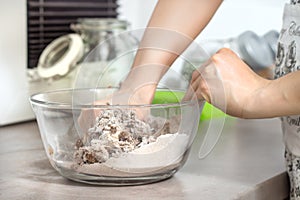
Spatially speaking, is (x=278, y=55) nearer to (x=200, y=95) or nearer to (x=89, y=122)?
(x=200, y=95)

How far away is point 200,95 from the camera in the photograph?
0.87 m

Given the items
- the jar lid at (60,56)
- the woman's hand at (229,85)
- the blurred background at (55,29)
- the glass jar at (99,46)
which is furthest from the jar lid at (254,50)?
the woman's hand at (229,85)

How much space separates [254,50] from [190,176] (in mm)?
733

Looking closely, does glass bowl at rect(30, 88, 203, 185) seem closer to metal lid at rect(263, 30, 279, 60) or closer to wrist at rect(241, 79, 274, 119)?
wrist at rect(241, 79, 274, 119)

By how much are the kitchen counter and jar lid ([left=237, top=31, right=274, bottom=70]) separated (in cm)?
38

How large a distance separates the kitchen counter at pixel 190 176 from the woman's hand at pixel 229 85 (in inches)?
4.5

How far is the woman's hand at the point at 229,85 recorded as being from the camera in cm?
84

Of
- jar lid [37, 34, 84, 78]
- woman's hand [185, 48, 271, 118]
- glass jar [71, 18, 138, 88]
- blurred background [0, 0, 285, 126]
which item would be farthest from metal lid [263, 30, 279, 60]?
woman's hand [185, 48, 271, 118]

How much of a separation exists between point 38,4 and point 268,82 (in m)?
0.80

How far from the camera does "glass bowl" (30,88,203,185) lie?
0.82 meters

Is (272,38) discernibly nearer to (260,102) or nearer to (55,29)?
(55,29)

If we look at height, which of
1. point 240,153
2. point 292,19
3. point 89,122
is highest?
point 292,19

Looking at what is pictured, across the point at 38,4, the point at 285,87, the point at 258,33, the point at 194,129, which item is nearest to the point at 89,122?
the point at 194,129

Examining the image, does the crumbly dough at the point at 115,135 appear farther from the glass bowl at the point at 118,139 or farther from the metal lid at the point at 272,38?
the metal lid at the point at 272,38
